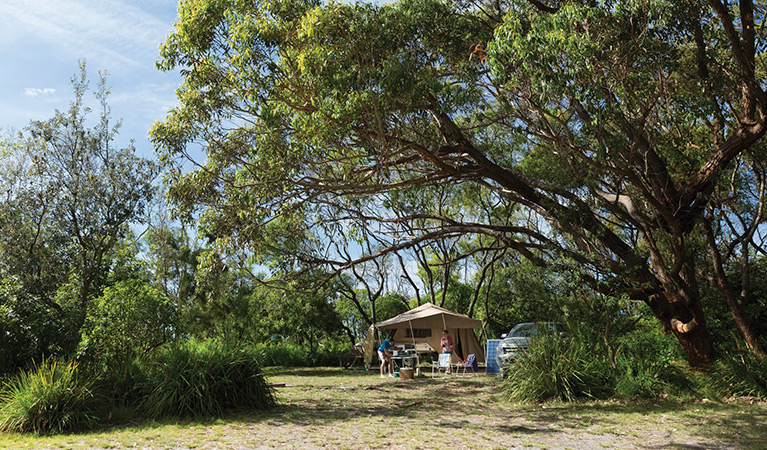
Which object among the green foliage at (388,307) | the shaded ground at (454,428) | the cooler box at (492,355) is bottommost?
the shaded ground at (454,428)

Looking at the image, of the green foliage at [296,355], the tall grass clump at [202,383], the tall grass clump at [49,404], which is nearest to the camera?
the tall grass clump at [49,404]

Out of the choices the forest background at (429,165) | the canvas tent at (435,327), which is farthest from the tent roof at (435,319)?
the forest background at (429,165)

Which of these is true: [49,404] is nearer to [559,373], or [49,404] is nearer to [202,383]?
[202,383]

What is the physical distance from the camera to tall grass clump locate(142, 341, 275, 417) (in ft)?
26.1

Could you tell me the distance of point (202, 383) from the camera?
8.14 meters

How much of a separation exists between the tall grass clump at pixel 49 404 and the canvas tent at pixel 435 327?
11251 millimetres

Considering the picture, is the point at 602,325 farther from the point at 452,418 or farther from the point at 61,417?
the point at 61,417

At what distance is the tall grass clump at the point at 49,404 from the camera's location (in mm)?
7090

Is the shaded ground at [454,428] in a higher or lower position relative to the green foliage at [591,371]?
lower

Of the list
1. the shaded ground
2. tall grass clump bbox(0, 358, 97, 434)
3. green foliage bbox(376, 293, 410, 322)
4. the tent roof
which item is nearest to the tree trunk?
the shaded ground

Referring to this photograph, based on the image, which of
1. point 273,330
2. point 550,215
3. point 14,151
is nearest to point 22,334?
point 14,151

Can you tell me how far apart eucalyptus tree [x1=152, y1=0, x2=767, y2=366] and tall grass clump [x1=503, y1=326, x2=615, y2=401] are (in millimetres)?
1602

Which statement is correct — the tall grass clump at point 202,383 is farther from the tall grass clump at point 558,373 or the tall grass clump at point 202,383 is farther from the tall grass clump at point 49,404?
the tall grass clump at point 558,373

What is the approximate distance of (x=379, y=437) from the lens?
6543 mm
